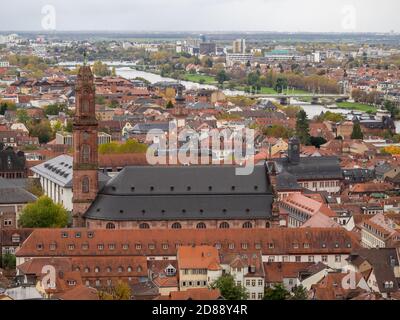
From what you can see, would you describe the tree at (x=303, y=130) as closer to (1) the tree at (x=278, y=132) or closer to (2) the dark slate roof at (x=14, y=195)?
(1) the tree at (x=278, y=132)

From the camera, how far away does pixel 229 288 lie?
1074 cm

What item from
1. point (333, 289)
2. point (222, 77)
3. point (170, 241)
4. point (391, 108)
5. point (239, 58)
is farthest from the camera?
point (239, 58)

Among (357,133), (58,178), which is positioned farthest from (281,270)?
(357,133)

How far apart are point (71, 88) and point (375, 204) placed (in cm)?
3291

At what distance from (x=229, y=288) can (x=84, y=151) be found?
18.2 ft

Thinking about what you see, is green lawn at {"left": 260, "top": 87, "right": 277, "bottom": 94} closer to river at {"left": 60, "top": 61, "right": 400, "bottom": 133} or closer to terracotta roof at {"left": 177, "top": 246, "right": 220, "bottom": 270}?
river at {"left": 60, "top": 61, "right": 400, "bottom": 133}

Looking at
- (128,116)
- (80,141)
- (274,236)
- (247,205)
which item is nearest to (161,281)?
(274,236)

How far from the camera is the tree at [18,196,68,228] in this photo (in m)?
15.9

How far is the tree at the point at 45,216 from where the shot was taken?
52.3 ft

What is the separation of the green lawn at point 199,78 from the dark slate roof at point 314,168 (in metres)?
41.9

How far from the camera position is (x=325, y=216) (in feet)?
54.0

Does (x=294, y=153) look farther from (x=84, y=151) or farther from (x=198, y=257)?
(x=198, y=257)

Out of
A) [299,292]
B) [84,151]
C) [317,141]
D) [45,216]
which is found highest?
[84,151]
